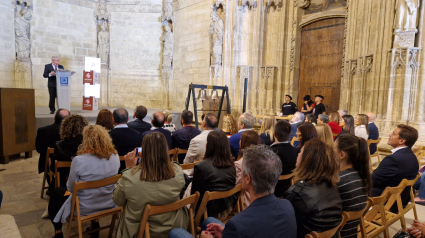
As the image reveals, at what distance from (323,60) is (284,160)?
258 inches

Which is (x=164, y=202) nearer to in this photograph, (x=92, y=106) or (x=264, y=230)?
(x=264, y=230)

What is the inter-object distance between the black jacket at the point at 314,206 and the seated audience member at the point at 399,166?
4.89 feet

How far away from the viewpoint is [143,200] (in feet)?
6.77

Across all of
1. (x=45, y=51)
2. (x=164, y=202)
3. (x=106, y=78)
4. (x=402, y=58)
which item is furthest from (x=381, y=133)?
(x=45, y=51)

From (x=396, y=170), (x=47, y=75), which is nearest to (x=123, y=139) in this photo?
(x=396, y=170)

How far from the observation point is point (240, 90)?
9.85m

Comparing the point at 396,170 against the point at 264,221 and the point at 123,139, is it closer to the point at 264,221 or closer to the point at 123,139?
the point at 264,221

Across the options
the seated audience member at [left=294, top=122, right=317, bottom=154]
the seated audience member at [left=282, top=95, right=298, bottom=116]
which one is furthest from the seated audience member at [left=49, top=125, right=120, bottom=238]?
the seated audience member at [left=282, top=95, right=298, bottom=116]

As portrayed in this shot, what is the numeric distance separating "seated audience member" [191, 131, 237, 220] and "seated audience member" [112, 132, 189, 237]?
1.23ft

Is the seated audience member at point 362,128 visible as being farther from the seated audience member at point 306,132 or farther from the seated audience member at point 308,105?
the seated audience member at point 308,105

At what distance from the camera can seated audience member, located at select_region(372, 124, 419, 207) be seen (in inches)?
118

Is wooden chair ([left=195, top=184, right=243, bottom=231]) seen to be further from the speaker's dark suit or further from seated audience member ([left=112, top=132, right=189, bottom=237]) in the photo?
the speaker's dark suit

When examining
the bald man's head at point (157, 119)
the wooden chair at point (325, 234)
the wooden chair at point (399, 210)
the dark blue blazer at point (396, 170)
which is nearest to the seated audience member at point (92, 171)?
the bald man's head at point (157, 119)

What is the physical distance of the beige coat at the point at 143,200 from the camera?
207cm
